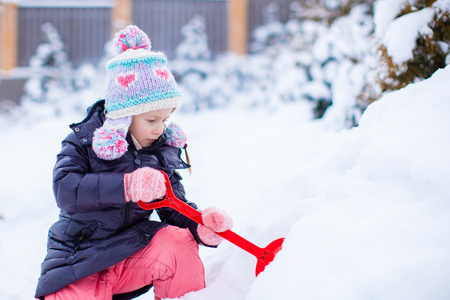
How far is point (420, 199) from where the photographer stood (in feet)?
3.41

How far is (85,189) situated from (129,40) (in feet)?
1.93

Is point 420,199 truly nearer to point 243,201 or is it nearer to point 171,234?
point 171,234

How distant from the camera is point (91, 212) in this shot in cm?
135

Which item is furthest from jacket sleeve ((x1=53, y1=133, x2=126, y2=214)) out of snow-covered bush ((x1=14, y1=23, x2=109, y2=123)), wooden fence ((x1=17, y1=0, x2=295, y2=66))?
wooden fence ((x1=17, y1=0, x2=295, y2=66))

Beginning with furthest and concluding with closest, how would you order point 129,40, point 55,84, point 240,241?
point 55,84 → point 129,40 → point 240,241

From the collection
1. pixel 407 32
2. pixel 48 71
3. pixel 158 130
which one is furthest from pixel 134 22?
pixel 158 130

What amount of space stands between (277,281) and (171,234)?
1.89 ft

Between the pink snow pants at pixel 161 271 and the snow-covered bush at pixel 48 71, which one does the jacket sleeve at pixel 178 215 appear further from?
the snow-covered bush at pixel 48 71

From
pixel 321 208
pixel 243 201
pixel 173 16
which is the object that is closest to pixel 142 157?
pixel 321 208

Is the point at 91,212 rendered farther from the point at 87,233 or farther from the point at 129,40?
the point at 129,40

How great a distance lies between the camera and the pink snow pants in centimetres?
143

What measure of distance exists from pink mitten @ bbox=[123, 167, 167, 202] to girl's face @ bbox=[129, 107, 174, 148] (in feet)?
0.74

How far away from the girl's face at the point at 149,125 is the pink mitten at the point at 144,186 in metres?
0.23

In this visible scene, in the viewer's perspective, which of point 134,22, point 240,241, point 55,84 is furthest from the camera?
point 134,22
